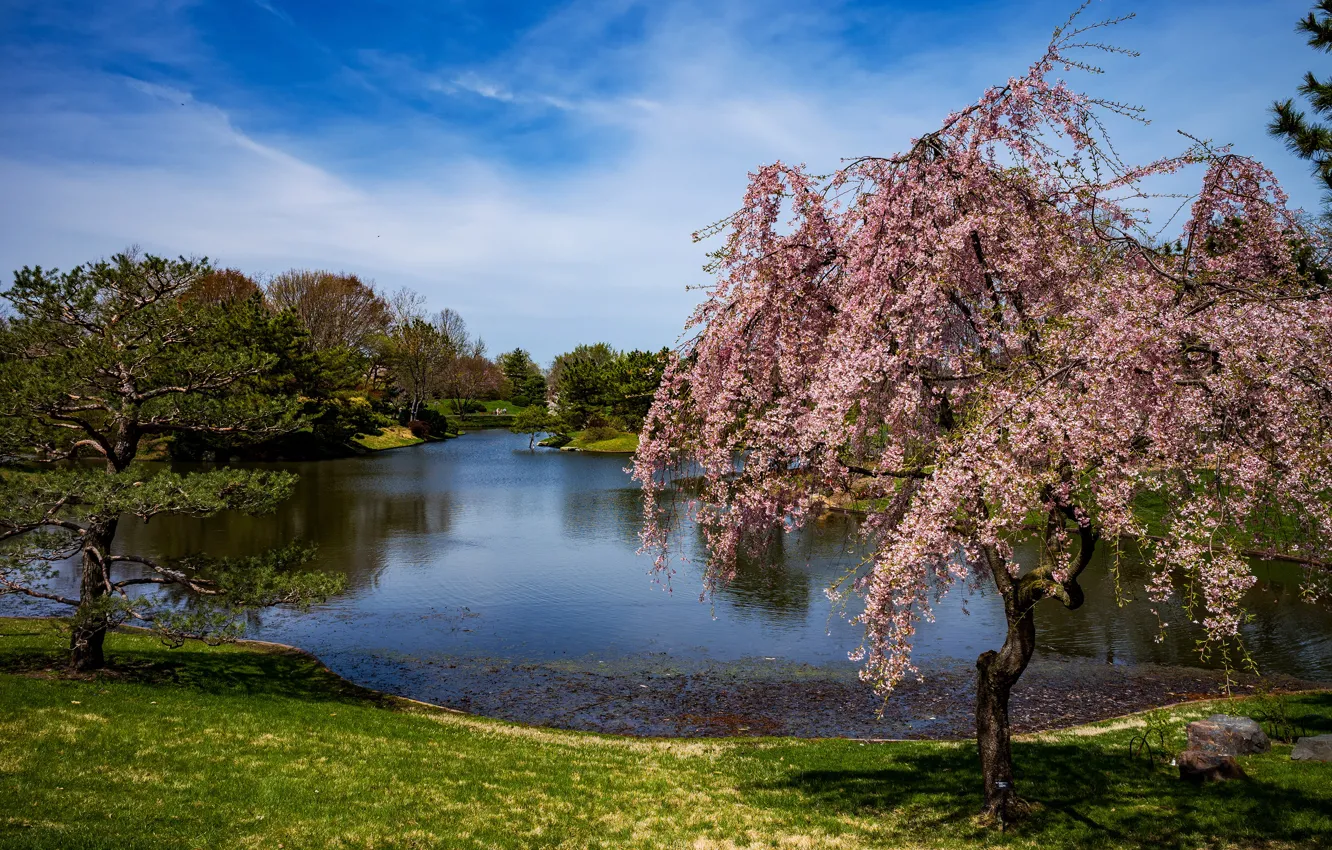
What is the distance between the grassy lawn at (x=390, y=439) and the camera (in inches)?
2566

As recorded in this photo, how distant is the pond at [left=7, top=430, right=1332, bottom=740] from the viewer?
55.7 ft

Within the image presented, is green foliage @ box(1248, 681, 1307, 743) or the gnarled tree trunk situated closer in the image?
the gnarled tree trunk

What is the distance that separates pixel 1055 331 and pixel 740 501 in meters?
3.61

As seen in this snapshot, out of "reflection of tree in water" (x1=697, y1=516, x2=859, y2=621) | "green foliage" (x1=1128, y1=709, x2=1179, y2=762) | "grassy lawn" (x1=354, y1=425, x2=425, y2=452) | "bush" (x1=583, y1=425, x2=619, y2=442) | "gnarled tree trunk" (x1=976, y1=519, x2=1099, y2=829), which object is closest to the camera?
"gnarled tree trunk" (x1=976, y1=519, x2=1099, y2=829)

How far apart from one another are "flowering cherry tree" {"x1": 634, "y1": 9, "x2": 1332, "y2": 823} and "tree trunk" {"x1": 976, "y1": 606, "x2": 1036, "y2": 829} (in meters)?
0.03

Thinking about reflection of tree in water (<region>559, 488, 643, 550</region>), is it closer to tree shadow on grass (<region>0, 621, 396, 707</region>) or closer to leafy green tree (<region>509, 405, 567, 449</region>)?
tree shadow on grass (<region>0, 621, 396, 707</region>)

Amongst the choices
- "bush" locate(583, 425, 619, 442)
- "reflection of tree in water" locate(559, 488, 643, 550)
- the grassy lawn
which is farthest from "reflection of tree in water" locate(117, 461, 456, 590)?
"bush" locate(583, 425, 619, 442)

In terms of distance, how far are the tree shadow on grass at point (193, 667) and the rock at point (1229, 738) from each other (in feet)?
38.2

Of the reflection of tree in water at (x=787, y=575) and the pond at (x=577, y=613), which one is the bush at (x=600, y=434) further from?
the reflection of tree in water at (x=787, y=575)

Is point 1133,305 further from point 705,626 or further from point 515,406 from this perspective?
point 515,406

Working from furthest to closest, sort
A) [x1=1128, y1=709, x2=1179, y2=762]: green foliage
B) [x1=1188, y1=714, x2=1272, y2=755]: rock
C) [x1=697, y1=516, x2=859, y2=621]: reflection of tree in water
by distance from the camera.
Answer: [x1=697, y1=516, x2=859, y2=621]: reflection of tree in water → [x1=1128, y1=709, x2=1179, y2=762]: green foliage → [x1=1188, y1=714, x2=1272, y2=755]: rock

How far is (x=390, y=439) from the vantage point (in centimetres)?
6875

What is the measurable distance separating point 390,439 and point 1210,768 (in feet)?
216

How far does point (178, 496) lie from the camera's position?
12.4 m
